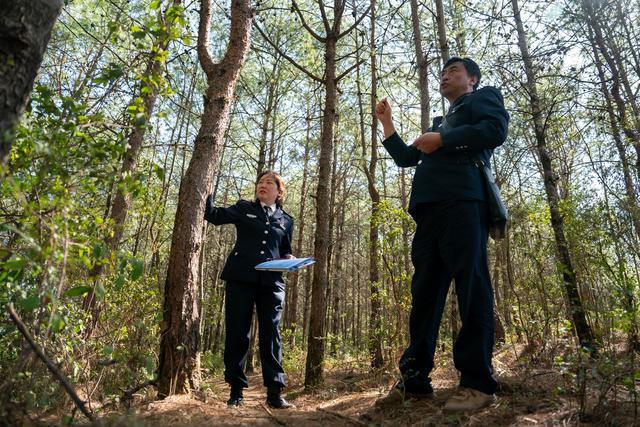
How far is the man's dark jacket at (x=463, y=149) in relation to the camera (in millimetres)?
A: 2615

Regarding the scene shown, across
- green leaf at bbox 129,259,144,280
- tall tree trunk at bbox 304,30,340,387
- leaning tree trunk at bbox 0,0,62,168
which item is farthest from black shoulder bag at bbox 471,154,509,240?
tall tree trunk at bbox 304,30,340,387

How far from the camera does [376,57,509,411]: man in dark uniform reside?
2479 mm

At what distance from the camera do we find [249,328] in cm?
355

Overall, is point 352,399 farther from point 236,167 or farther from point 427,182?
point 236,167

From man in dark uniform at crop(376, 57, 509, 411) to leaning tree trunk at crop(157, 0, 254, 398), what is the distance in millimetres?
1549

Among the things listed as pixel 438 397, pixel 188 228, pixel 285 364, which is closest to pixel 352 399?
pixel 438 397

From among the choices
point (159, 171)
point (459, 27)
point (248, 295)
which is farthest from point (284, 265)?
point (459, 27)

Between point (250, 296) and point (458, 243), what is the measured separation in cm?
185

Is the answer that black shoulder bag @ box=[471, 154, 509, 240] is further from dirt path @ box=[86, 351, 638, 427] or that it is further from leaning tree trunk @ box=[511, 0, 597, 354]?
leaning tree trunk @ box=[511, 0, 597, 354]

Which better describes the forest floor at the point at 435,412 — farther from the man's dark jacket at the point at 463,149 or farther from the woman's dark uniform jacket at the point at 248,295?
the man's dark jacket at the point at 463,149

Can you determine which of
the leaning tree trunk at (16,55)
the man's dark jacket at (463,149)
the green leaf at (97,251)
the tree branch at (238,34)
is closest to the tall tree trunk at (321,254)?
the tree branch at (238,34)

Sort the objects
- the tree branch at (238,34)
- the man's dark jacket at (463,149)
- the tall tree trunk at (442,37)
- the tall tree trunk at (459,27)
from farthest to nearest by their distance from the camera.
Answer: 1. the tall tree trunk at (459,27)
2. the tall tree trunk at (442,37)
3. the tree branch at (238,34)
4. the man's dark jacket at (463,149)

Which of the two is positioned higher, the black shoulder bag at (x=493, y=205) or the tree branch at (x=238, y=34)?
the tree branch at (x=238, y=34)

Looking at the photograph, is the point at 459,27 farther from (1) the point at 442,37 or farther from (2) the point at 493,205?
(2) the point at 493,205
